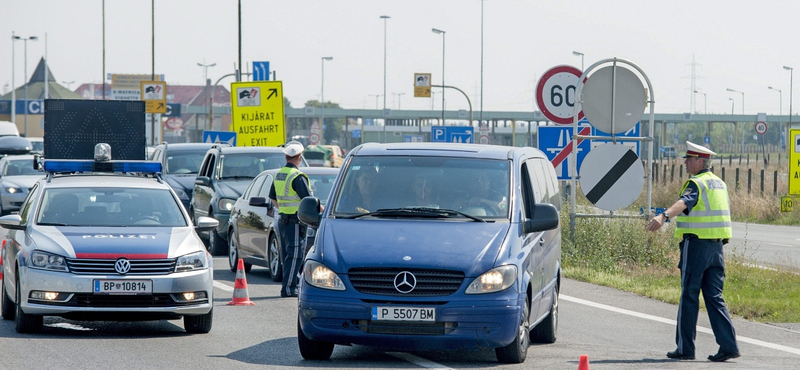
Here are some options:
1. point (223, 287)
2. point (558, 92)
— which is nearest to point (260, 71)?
point (558, 92)

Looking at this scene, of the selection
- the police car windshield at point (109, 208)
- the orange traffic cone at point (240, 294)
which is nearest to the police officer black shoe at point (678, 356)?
the police car windshield at point (109, 208)

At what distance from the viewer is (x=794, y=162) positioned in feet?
68.5

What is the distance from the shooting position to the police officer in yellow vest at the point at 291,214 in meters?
13.9

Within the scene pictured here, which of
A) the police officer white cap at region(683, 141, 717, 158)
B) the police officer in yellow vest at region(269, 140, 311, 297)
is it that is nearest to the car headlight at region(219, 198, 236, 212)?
the police officer in yellow vest at region(269, 140, 311, 297)

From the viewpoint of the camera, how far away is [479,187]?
9.64 meters

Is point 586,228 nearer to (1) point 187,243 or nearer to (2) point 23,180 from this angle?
(1) point 187,243

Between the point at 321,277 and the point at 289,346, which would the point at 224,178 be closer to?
the point at 289,346

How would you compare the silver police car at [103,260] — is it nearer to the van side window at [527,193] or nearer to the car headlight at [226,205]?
the van side window at [527,193]

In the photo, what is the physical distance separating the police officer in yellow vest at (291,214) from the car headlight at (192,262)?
10.0ft

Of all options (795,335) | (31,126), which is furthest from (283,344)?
(31,126)

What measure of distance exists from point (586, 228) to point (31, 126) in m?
134

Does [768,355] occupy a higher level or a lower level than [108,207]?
lower

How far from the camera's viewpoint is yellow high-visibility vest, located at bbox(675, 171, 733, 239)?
9.57 metres

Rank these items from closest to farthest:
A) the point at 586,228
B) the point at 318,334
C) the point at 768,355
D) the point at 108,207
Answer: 1. the point at 318,334
2. the point at 768,355
3. the point at 108,207
4. the point at 586,228
